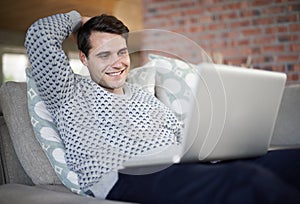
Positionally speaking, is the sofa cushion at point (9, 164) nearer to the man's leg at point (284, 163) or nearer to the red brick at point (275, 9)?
the man's leg at point (284, 163)

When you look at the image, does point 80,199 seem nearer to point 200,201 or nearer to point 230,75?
point 200,201

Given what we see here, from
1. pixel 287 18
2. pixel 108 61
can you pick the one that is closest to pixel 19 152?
pixel 108 61

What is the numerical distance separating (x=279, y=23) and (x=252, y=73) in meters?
2.56

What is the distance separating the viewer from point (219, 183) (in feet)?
3.42

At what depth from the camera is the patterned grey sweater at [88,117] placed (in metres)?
1.41

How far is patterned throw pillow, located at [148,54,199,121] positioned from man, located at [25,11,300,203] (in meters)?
0.07

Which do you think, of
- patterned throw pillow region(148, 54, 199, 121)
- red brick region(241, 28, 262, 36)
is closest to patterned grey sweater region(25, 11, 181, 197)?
patterned throw pillow region(148, 54, 199, 121)

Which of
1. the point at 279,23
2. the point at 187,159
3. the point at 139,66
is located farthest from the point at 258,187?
the point at 279,23

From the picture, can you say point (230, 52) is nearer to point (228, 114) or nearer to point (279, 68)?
point (279, 68)

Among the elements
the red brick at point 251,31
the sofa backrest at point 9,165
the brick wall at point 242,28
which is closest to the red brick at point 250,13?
the brick wall at point 242,28

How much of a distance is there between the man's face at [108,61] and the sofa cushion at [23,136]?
25 cm

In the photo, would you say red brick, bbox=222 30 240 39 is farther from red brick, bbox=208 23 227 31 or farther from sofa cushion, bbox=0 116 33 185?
sofa cushion, bbox=0 116 33 185

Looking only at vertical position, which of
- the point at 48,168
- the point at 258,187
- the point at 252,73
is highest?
the point at 252,73

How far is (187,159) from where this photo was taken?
3.97 ft
